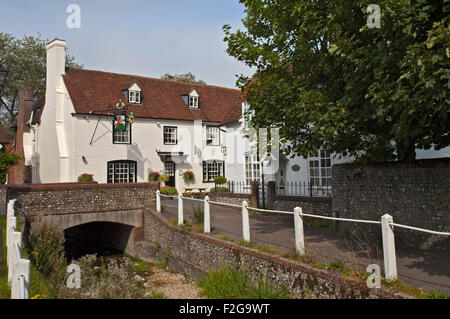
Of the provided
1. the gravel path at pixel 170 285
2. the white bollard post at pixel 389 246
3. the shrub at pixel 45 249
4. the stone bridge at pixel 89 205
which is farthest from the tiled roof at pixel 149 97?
the white bollard post at pixel 389 246

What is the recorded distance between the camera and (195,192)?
26.5 metres

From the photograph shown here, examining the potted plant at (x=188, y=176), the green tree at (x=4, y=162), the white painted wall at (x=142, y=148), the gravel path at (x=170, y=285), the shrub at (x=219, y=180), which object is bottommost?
the gravel path at (x=170, y=285)

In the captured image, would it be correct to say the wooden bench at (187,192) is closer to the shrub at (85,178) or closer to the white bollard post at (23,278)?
the shrub at (85,178)

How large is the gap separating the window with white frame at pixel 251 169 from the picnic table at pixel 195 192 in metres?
3.89

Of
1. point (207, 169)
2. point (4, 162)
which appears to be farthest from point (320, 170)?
point (4, 162)

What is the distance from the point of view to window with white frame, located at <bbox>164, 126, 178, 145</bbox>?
2720 centimetres

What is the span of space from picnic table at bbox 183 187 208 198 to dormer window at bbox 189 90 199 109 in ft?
22.9

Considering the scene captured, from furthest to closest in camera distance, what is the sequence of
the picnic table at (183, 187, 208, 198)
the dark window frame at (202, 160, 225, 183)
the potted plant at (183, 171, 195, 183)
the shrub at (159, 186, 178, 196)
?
the dark window frame at (202, 160, 225, 183), the potted plant at (183, 171, 195, 183), the picnic table at (183, 187, 208, 198), the shrub at (159, 186, 178, 196)

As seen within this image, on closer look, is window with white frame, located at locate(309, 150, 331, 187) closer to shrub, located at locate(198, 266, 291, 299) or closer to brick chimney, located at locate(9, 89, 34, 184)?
shrub, located at locate(198, 266, 291, 299)

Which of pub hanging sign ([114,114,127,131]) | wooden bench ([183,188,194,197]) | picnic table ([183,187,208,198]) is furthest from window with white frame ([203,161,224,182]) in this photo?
pub hanging sign ([114,114,127,131])

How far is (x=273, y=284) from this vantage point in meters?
7.80

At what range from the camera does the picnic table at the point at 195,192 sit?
25.3 meters

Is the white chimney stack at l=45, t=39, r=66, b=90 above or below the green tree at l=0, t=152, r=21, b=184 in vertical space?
above

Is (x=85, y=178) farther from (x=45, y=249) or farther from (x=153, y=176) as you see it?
(x=45, y=249)
